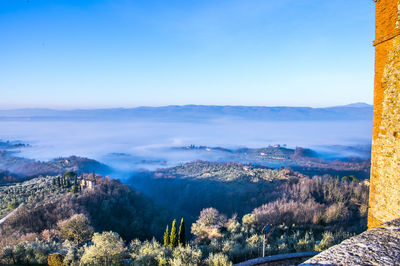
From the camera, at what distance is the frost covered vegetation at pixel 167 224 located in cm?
1409

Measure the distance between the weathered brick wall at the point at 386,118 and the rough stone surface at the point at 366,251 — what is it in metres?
1.40

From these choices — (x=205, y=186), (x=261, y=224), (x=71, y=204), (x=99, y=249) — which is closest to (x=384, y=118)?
(x=99, y=249)

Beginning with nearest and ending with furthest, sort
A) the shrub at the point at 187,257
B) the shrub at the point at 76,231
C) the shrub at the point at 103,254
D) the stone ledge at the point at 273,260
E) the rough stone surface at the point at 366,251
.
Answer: the rough stone surface at the point at 366,251
the stone ledge at the point at 273,260
the shrub at the point at 187,257
the shrub at the point at 103,254
the shrub at the point at 76,231

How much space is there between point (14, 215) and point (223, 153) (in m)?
105

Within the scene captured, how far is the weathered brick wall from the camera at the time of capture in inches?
141

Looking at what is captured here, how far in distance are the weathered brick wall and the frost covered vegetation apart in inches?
356

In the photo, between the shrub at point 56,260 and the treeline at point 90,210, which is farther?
the treeline at point 90,210

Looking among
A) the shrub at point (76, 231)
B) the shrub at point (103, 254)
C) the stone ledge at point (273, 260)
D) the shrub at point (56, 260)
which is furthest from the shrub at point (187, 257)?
the shrub at point (76, 231)

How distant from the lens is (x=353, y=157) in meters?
89.9

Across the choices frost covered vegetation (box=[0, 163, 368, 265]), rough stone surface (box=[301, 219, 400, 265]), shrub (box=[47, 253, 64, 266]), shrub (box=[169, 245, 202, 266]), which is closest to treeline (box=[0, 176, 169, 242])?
frost covered vegetation (box=[0, 163, 368, 265])

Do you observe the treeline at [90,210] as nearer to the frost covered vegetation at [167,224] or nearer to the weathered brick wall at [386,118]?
the frost covered vegetation at [167,224]

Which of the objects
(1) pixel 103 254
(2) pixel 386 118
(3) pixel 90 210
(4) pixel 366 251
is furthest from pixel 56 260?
(3) pixel 90 210

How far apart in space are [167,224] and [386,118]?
36327 millimetres

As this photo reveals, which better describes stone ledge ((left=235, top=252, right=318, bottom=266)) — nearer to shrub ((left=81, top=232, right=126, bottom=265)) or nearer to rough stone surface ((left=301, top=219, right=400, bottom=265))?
shrub ((left=81, top=232, right=126, bottom=265))
